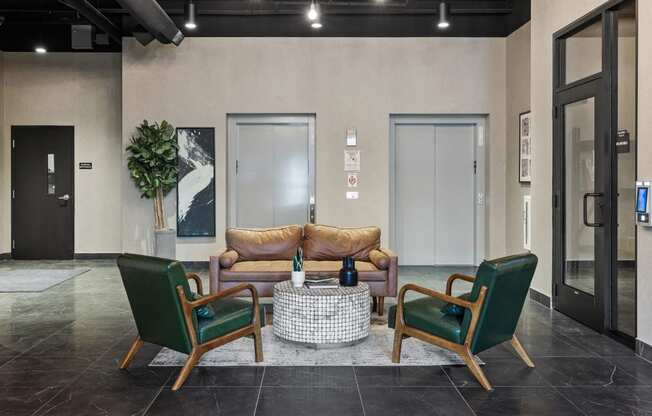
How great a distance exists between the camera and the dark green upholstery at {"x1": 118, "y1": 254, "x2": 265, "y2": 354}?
331 centimetres

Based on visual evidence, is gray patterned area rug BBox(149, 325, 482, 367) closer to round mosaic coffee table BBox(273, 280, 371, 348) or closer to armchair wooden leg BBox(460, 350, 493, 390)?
round mosaic coffee table BBox(273, 280, 371, 348)

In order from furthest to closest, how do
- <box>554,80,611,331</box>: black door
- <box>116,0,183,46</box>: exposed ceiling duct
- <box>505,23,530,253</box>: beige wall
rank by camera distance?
<box>505,23,530,253</box>: beige wall → <box>116,0,183,46</box>: exposed ceiling duct → <box>554,80,611,331</box>: black door

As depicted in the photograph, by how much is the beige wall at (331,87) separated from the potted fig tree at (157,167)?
347 mm

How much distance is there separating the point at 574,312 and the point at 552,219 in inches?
38.3

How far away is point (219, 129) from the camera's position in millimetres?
8062

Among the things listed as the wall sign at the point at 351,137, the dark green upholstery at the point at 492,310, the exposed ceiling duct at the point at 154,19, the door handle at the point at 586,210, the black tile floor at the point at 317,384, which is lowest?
the black tile floor at the point at 317,384

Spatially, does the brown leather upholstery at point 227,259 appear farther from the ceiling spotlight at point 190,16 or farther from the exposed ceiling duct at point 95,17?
the exposed ceiling duct at point 95,17

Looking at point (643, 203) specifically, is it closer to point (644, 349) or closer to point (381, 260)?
point (644, 349)

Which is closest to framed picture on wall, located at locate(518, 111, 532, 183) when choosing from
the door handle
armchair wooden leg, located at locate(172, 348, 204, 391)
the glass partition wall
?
the glass partition wall

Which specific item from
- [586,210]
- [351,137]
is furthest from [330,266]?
[351,137]

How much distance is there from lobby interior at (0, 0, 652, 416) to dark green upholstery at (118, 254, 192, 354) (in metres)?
0.07

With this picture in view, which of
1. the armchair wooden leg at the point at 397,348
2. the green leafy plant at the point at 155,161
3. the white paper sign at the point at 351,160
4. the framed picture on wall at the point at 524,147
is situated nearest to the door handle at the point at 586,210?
the armchair wooden leg at the point at 397,348

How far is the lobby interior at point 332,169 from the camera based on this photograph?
4.04 m

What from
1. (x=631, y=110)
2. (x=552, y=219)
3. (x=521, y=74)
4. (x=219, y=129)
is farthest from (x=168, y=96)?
(x=631, y=110)
